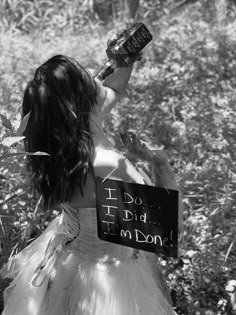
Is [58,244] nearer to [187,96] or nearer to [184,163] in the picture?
[184,163]

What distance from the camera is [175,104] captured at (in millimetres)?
3533

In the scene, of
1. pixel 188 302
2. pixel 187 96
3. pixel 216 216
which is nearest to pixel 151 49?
pixel 187 96

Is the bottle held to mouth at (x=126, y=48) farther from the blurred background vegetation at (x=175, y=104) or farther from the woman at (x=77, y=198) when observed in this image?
the blurred background vegetation at (x=175, y=104)

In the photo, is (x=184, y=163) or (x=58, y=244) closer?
(x=58, y=244)

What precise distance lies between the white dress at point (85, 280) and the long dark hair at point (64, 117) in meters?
0.16

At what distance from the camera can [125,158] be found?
5.42ft

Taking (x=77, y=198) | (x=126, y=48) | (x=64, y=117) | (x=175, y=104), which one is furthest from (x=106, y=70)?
(x=175, y=104)

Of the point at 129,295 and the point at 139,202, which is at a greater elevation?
the point at 139,202

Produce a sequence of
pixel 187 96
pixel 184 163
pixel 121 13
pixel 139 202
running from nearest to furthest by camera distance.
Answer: pixel 139 202
pixel 184 163
pixel 187 96
pixel 121 13

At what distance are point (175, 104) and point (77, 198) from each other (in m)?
1.91

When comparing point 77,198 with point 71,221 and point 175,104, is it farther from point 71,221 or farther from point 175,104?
point 175,104

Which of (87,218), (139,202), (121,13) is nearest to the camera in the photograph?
(139,202)

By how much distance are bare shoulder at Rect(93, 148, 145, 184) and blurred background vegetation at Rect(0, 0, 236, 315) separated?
0.32m

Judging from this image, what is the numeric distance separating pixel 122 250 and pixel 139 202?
0.95 feet
